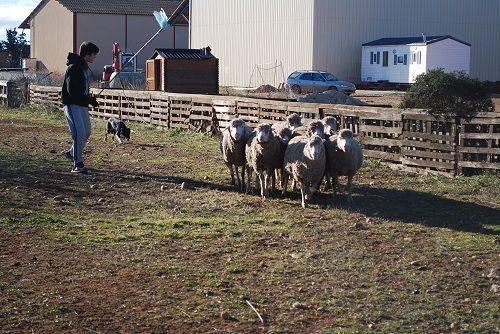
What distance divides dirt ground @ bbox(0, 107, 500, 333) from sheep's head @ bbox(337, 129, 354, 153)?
0.72 meters

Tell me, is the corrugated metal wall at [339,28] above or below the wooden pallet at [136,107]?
above

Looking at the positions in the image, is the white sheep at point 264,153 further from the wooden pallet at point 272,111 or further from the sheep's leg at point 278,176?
the wooden pallet at point 272,111

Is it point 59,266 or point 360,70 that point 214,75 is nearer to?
point 360,70

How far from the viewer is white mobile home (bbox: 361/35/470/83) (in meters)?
48.0

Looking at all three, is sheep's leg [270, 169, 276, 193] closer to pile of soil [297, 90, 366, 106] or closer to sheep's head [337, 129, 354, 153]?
sheep's head [337, 129, 354, 153]

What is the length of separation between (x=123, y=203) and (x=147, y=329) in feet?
17.7

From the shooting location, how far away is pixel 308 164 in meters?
12.0

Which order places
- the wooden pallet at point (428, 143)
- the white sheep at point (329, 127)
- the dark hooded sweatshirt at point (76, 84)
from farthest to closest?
the wooden pallet at point (428, 143) → the dark hooded sweatshirt at point (76, 84) → the white sheep at point (329, 127)

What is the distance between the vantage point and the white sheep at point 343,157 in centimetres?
1227

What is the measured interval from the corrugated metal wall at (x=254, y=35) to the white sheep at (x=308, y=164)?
37811 millimetres

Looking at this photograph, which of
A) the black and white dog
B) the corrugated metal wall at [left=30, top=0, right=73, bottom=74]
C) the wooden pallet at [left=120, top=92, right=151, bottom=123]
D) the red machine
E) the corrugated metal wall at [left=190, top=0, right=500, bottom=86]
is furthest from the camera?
the corrugated metal wall at [left=30, top=0, right=73, bottom=74]

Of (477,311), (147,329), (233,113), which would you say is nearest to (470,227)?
(477,311)

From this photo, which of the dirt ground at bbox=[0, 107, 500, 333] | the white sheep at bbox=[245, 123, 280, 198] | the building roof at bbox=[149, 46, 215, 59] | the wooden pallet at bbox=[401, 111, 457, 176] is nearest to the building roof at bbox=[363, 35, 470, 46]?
the building roof at bbox=[149, 46, 215, 59]

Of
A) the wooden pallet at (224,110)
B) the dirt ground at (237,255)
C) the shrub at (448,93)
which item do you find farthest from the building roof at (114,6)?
the dirt ground at (237,255)
